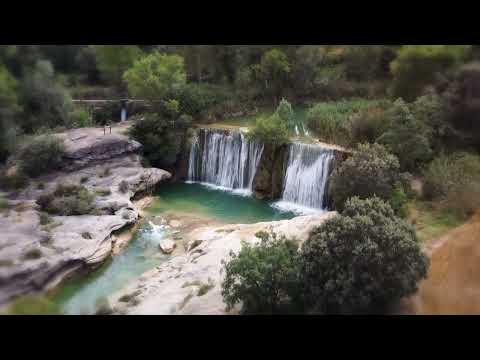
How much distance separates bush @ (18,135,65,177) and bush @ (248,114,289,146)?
11.4 metres

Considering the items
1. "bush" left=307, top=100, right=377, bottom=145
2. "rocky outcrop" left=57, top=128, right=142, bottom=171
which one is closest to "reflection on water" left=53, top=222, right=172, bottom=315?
"rocky outcrop" left=57, top=128, right=142, bottom=171

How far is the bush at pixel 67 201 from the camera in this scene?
68.2 ft

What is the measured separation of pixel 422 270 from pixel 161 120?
2002 cm

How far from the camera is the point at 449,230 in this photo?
51.0 ft

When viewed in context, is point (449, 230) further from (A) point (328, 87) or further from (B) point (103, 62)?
(B) point (103, 62)

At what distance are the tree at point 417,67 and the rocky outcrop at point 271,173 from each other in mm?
7839

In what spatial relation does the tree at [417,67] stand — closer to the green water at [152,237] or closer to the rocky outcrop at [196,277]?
the green water at [152,237]

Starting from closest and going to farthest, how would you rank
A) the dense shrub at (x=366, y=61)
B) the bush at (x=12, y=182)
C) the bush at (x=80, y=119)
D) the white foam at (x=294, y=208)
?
the bush at (x=12, y=182) < the white foam at (x=294, y=208) < the bush at (x=80, y=119) < the dense shrub at (x=366, y=61)

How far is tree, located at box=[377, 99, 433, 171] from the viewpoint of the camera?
19.5 meters

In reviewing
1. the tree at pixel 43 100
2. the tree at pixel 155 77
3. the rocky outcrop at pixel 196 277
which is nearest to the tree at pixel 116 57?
the tree at pixel 155 77

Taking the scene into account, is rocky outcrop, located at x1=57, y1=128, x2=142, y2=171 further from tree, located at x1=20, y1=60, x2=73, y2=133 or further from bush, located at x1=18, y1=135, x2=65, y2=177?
tree, located at x1=20, y1=60, x2=73, y2=133

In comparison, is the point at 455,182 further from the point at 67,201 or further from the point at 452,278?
the point at 67,201

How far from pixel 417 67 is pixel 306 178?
29.1 ft
